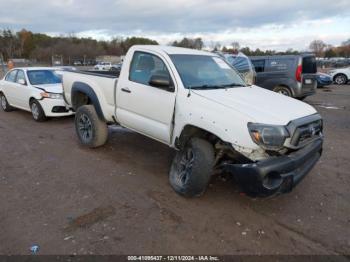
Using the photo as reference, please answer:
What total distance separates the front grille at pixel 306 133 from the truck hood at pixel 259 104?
142 millimetres

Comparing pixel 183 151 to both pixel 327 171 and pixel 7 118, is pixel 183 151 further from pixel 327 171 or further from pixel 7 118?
pixel 7 118

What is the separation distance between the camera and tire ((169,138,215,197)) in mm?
3688

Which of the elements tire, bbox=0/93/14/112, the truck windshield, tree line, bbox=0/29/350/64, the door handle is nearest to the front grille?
the truck windshield

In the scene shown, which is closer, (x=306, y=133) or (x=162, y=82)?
(x=306, y=133)

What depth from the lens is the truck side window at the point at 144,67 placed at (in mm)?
4574

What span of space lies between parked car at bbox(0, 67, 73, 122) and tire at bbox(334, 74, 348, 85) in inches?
726

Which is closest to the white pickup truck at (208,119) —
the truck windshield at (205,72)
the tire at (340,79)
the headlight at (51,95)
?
the truck windshield at (205,72)

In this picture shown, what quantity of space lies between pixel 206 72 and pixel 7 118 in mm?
7103

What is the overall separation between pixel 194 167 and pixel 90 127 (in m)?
2.87

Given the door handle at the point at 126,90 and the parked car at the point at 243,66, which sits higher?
the parked car at the point at 243,66

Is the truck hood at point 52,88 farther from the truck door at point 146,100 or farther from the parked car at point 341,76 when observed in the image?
the parked car at point 341,76

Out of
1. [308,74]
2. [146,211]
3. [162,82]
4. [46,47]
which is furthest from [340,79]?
[46,47]

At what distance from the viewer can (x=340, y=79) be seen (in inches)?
810

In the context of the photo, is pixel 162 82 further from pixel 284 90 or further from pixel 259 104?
pixel 284 90
